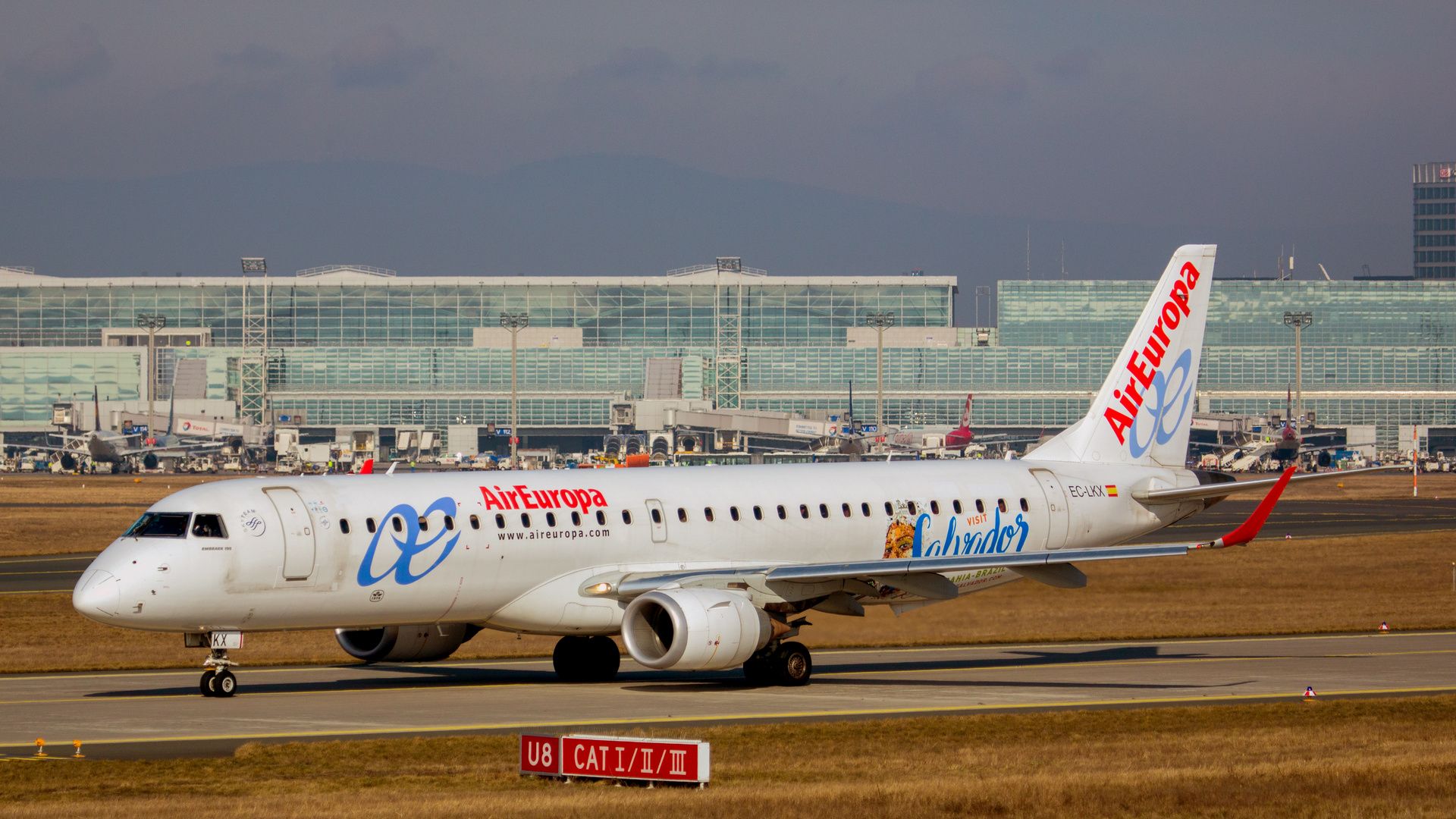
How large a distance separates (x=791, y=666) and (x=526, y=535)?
18.6 feet

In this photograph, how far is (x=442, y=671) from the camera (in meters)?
36.1

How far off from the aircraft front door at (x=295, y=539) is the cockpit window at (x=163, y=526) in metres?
1.57

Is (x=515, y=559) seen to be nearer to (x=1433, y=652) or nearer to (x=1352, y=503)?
(x=1433, y=652)

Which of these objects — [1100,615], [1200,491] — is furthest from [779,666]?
[1100,615]

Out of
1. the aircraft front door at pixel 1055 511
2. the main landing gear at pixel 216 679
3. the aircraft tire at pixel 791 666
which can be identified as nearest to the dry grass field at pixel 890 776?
the aircraft tire at pixel 791 666

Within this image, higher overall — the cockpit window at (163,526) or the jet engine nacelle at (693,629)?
the cockpit window at (163,526)

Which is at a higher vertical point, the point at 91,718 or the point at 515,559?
the point at 515,559

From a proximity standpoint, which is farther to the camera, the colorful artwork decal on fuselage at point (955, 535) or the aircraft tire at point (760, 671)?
the colorful artwork decal on fuselage at point (955, 535)

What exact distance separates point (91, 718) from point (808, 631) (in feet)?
43.9

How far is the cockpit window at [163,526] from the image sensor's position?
1115 inches

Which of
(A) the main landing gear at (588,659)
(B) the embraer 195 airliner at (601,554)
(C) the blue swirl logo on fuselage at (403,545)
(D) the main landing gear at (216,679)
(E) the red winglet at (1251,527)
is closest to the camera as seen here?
(B) the embraer 195 airliner at (601,554)

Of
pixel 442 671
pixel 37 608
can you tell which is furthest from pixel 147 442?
pixel 442 671

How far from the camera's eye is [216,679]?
29750 millimetres

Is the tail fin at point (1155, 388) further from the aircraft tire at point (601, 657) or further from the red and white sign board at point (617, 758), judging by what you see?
the red and white sign board at point (617, 758)
